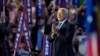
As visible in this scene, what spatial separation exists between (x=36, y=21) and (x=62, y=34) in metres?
3.80

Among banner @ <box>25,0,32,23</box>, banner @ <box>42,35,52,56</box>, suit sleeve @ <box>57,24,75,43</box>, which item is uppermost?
banner @ <box>25,0,32,23</box>

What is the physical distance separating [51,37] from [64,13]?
0.49 metres

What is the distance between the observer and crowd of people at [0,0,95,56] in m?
9.66

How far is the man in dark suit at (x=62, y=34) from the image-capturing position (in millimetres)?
6699

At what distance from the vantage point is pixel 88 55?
2.28 metres

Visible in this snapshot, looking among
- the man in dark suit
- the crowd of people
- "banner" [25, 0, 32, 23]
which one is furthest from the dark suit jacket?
"banner" [25, 0, 32, 23]

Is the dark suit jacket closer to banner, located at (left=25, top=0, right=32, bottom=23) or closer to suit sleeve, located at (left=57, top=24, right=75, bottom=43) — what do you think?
suit sleeve, located at (left=57, top=24, right=75, bottom=43)

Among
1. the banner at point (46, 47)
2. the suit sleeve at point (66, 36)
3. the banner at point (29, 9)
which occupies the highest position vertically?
the banner at point (29, 9)

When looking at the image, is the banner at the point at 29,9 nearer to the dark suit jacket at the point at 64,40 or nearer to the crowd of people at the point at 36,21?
the crowd of people at the point at 36,21

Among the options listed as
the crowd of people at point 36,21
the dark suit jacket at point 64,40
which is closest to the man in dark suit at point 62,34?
the dark suit jacket at point 64,40

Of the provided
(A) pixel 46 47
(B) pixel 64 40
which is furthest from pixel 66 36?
(A) pixel 46 47

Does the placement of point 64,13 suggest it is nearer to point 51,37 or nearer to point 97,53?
point 51,37

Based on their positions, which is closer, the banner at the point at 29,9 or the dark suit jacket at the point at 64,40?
the dark suit jacket at the point at 64,40

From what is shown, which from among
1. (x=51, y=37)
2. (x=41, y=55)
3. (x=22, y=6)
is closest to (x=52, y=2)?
(x=22, y=6)
